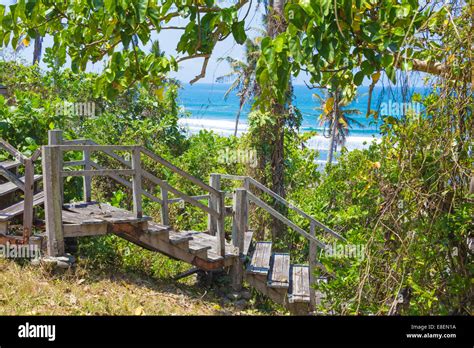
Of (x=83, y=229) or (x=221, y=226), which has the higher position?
(x=83, y=229)

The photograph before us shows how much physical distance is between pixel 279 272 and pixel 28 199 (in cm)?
392

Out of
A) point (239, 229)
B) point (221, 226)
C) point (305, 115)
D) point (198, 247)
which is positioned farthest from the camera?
point (305, 115)

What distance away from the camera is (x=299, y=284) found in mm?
9883

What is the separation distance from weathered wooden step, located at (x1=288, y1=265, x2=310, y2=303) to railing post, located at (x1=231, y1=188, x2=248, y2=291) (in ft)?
2.69

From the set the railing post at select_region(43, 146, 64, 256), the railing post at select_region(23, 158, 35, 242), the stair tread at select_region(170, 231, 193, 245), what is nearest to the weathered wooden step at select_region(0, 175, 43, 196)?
the railing post at select_region(23, 158, 35, 242)

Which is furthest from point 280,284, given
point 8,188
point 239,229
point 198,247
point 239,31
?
point 239,31

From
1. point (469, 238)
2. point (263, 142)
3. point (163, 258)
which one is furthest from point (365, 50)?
point (263, 142)

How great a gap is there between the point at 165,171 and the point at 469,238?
10.2 metres

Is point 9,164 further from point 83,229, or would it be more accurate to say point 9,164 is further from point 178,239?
point 178,239

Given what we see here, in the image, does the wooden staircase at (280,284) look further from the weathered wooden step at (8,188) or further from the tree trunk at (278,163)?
the weathered wooden step at (8,188)

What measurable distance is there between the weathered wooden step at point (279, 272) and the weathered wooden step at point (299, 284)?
7.2 inches

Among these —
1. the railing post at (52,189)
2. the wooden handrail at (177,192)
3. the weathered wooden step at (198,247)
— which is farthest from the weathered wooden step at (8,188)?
the weathered wooden step at (198,247)
